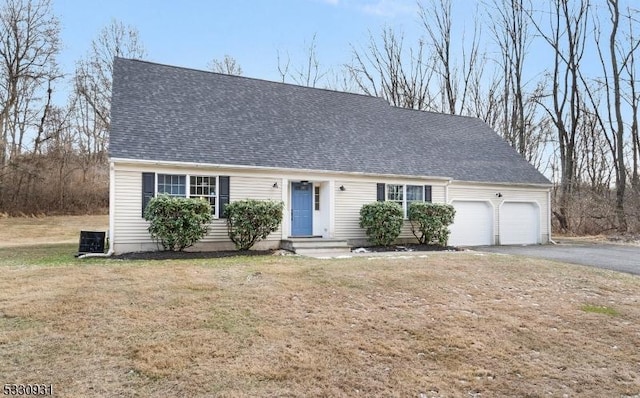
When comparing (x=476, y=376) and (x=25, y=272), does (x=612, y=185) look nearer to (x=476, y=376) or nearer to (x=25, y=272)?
(x=476, y=376)

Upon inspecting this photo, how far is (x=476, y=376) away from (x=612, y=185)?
2813cm

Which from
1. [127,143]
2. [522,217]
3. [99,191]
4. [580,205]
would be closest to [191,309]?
[127,143]

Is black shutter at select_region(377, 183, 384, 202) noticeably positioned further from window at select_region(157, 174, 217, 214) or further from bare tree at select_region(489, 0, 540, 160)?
bare tree at select_region(489, 0, 540, 160)

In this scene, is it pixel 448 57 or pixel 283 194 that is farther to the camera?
pixel 448 57

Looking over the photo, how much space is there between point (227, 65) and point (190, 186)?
20.4 m

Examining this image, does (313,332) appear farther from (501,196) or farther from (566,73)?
(566,73)

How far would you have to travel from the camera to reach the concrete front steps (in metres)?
12.0

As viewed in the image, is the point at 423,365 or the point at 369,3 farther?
the point at 369,3

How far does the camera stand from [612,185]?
86.6 ft

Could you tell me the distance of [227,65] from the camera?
29.6 meters

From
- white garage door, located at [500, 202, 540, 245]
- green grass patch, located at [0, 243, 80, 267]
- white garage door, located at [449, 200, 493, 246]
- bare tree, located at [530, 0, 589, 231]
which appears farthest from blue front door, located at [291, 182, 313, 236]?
bare tree, located at [530, 0, 589, 231]

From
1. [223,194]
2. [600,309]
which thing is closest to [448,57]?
[223,194]

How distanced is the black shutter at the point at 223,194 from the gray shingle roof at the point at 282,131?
21.8 inches

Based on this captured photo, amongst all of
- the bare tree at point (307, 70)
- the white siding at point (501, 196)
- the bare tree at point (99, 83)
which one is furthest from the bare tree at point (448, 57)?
the bare tree at point (99, 83)
